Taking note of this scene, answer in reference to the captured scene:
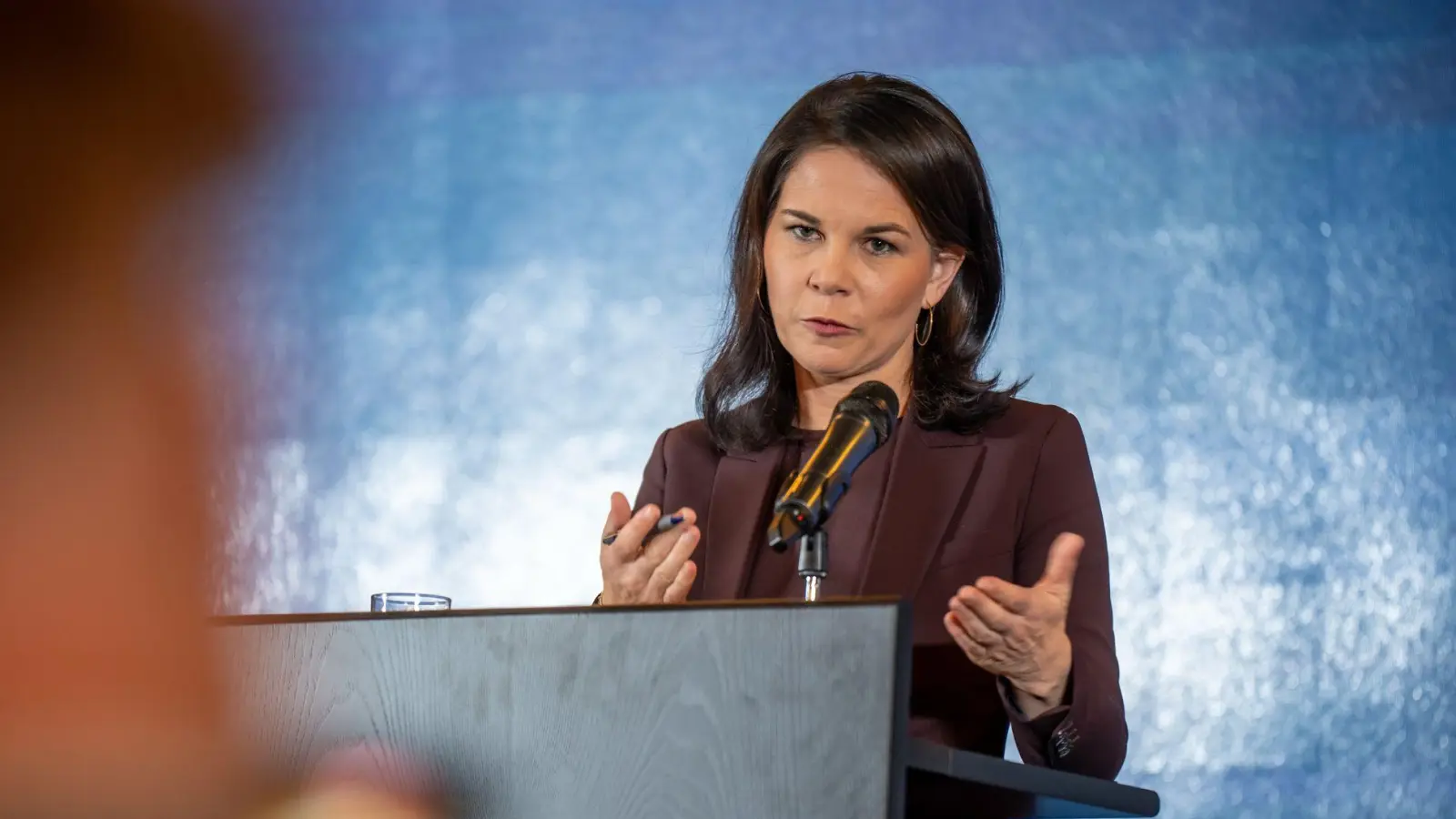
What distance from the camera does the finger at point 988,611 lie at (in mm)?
1437

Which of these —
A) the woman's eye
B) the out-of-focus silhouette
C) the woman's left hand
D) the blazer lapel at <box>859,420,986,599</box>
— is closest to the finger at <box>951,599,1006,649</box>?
the woman's left hand

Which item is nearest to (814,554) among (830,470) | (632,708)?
(830,470)

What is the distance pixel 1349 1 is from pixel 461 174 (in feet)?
6.68

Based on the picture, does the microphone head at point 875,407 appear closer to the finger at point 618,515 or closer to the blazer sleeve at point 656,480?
the finger at point 618,515

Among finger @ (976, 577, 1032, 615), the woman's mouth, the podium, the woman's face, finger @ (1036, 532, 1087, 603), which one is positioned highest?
the woman's face

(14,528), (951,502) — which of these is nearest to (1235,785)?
(951,502)

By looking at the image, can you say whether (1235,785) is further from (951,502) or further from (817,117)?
(817,117)

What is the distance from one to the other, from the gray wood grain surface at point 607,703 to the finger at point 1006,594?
11.7 inches

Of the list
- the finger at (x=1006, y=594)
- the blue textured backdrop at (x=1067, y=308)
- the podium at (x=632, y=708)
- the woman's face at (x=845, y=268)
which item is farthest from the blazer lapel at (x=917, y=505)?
the blue textured backdrop at (x=1067, y=308)

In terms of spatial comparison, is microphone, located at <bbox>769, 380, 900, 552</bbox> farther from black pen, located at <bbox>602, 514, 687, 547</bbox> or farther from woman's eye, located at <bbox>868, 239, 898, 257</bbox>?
woman's eye, located at <bbox>868, 239, 898, 257</bbox>

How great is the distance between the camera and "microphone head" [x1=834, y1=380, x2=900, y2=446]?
154 centimetres

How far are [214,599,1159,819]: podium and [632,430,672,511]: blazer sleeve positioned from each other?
37.4 inches

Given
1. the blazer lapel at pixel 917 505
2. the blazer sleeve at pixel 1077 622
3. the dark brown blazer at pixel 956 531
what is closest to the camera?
the blazer sleeve at pixel 1077 622

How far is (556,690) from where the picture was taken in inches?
49.8
